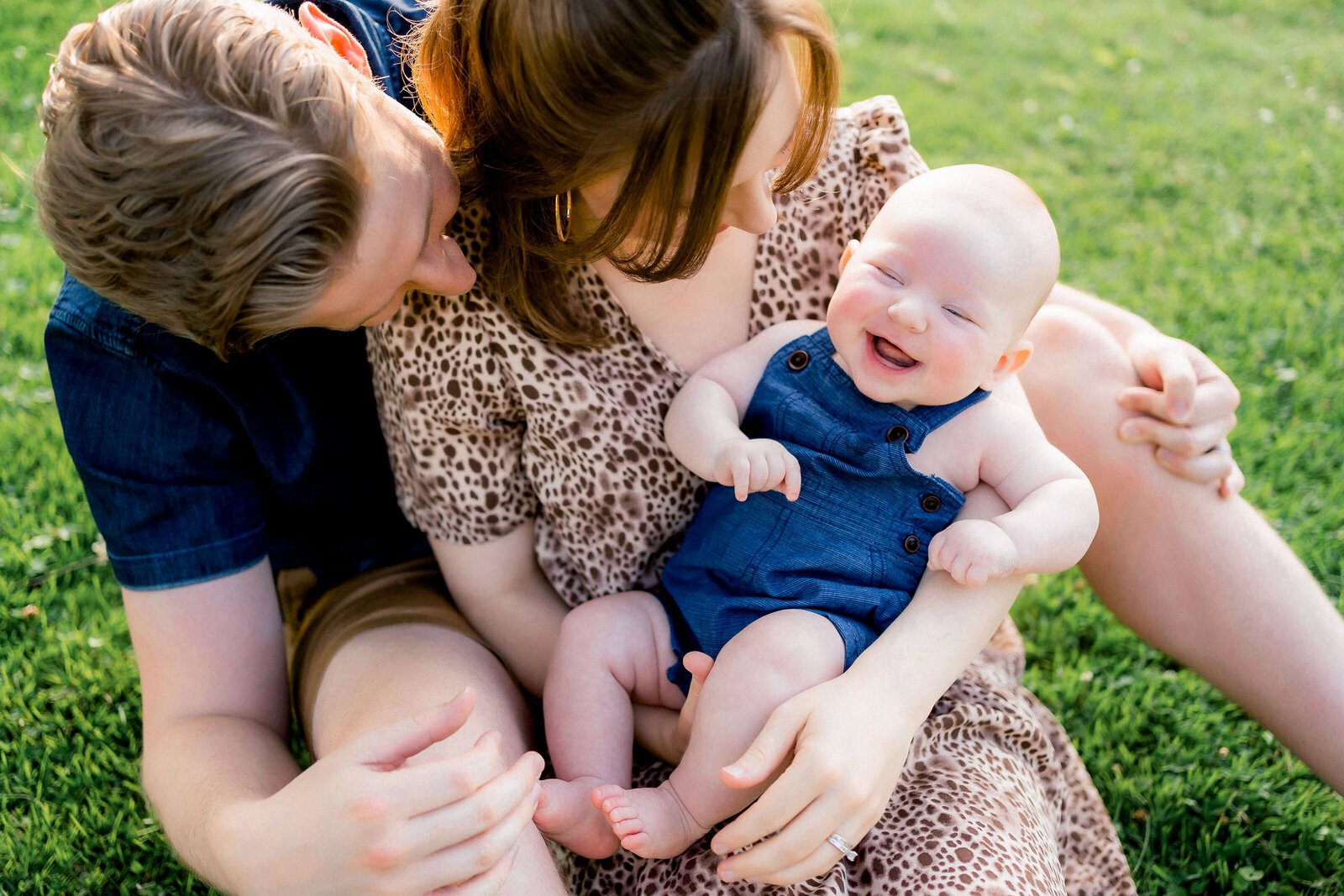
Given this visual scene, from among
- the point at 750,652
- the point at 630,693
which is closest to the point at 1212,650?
the point at 750,652

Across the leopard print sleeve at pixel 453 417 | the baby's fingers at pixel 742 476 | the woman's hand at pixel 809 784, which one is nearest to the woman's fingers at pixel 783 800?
A: the woman's hand at pixel 809 784

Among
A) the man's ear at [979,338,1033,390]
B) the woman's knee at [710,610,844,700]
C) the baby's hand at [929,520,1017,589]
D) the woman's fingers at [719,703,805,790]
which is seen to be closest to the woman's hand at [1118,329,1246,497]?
the man's ear at [979,338,1033,390]

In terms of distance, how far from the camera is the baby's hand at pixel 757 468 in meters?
1.65

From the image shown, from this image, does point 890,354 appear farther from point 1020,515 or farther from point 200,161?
point 200,161

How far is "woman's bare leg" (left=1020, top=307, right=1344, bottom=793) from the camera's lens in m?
1.93

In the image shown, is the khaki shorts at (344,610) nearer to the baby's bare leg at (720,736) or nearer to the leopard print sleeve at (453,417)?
the leopard print sleeve at (453,417)

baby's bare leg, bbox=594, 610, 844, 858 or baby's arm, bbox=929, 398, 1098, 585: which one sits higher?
baby's arm, bbox=929, 398, 1098, 585

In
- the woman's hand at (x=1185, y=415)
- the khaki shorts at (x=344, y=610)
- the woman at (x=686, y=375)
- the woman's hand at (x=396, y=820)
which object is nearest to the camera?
the woman's hand at (x=396, y=820)

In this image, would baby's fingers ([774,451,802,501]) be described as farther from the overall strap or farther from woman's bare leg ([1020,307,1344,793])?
woman's bare leg ([1020,307,1344,793])

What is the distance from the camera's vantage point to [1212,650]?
6.66 feet

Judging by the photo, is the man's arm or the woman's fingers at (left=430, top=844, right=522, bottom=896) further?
the man's arm

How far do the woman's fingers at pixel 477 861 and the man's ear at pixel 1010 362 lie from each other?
1.06 metres

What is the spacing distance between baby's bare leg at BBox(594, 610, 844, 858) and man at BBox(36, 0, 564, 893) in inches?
6.2

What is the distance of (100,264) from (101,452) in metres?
0.48
